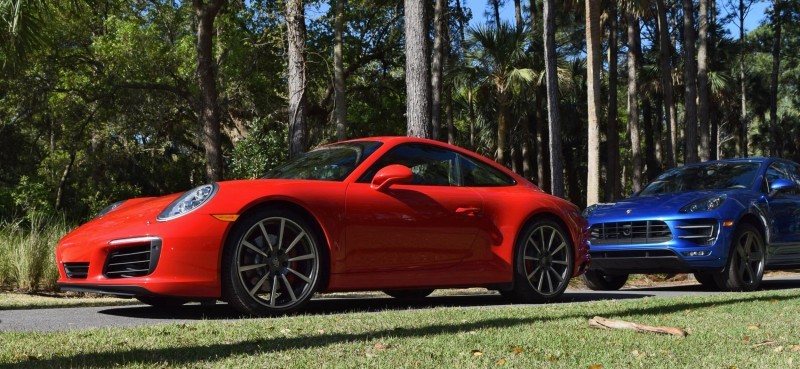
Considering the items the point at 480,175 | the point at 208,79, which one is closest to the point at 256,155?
the point at 208,79

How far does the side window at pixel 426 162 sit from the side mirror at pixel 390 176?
181 millimetres

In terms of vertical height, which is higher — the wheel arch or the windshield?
the windshield

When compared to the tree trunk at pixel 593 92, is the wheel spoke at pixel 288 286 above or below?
below

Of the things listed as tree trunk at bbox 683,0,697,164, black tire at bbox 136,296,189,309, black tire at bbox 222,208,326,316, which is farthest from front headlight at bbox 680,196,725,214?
tree trunk at bbox 683,0,697,164

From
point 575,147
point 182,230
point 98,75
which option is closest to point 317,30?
point 98,75

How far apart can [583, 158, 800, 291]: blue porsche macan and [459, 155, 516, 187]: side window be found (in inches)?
97.6

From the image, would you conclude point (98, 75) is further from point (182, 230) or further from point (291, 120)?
point (182, 230)

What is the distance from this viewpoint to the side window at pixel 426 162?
23.7 feet

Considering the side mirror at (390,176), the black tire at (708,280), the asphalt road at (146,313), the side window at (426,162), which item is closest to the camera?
the asphalt road at (146,313)

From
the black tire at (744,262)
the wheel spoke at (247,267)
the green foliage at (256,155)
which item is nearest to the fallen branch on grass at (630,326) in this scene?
the wheel spoke at (247,267)

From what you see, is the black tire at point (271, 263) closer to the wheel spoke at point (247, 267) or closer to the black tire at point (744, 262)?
the wheel spoke at point (247, 267)

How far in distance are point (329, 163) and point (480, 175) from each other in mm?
1484

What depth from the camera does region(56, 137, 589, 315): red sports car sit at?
19.7ft

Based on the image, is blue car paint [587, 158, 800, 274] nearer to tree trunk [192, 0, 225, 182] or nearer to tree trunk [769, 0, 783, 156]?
tree trunk [192, 0, 225, 182]
